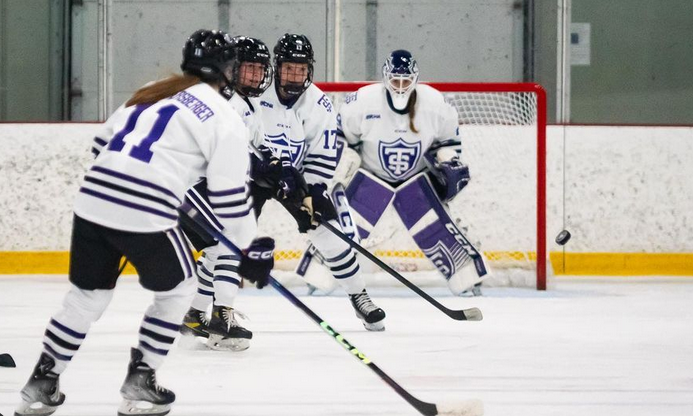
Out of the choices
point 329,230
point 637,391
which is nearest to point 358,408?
point 637,391

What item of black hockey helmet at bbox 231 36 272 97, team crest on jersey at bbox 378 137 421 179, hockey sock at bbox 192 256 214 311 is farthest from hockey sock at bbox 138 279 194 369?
team crest on jersey at bbox 378 137 421 179

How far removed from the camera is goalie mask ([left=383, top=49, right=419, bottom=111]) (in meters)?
5.58

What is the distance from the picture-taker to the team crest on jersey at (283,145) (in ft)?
14.5

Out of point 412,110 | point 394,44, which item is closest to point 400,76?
point 412,110

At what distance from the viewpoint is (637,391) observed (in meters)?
3.09

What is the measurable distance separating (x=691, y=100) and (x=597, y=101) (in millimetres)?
570

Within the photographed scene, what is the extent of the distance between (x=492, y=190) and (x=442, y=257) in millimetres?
832

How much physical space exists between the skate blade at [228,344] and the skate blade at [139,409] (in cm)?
118

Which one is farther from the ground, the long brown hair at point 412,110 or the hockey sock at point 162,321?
the long brown hair at point 412,110

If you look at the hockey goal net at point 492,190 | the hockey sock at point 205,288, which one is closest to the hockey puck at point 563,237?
the hockey goal net at point 492,190

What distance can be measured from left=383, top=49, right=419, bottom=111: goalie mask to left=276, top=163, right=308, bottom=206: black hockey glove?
1584 millimetres

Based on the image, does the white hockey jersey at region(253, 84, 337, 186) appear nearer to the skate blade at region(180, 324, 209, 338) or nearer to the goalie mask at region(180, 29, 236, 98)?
the skate blade at region(180, 324, 209, 338)

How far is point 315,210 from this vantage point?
4.26 metres

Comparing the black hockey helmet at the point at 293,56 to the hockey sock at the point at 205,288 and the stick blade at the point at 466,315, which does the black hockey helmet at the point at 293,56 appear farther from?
the stick blade at the point at 466,315
